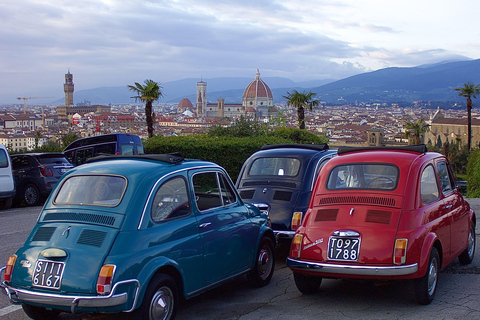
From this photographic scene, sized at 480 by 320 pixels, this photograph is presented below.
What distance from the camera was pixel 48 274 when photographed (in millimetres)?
4891

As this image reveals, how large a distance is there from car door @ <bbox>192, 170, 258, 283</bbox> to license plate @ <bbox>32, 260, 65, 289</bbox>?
1566 millimetres

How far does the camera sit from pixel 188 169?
19.7 feet

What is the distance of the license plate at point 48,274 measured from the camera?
4.83 m

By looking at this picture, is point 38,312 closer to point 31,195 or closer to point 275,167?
point 275,167

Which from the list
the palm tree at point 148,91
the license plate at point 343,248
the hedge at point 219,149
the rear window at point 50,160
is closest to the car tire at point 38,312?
the license plate at point 343,248

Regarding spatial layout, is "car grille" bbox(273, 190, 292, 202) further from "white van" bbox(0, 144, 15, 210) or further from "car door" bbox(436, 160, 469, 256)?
"white van" bbox(0, 144, 15, 210)

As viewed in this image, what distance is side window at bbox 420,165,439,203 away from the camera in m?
6.42

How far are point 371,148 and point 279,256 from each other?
280cm

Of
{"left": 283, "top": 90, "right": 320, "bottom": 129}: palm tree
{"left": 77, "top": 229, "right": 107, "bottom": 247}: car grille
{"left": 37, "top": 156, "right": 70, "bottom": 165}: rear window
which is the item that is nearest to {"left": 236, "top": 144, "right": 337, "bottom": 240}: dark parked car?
{"left": 77, "top": 229, "right": 107, "bottom": 247}: car grille

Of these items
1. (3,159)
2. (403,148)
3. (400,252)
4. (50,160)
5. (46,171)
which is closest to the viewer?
(400,252)

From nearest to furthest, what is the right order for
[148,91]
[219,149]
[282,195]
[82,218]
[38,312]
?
1. [82,218]
2. [38,312]
3. [282,195]
4. [219,149]
5. [148,91]

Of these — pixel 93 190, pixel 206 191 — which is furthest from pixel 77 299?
pixel 206 191

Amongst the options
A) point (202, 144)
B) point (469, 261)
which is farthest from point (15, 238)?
point (202, 144)

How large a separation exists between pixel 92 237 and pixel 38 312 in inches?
45.7
